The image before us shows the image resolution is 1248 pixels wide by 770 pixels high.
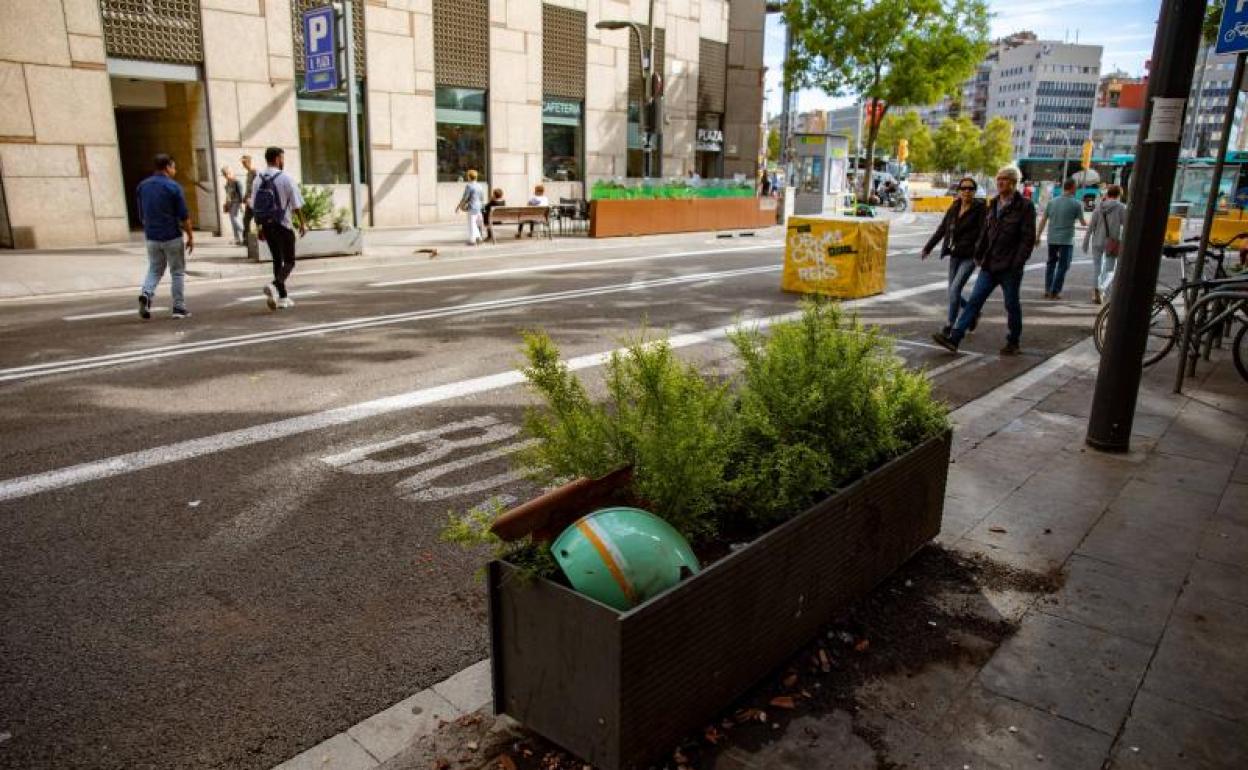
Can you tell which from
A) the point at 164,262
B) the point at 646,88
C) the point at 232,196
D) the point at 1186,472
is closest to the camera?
the point at 1186,472

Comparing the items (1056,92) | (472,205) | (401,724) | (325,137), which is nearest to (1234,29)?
(401,724)

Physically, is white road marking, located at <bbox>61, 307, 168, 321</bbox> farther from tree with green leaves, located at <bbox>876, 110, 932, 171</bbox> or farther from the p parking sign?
tree with green leaves, located at <bbox>876, 110, 932, 171</bbox>

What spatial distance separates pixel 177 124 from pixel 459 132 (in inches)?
285

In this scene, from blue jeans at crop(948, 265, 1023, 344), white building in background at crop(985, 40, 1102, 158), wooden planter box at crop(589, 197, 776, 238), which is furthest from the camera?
white building in background at crop(985, 40, 1102, 158)

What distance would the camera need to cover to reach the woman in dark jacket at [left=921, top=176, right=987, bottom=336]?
356 inches

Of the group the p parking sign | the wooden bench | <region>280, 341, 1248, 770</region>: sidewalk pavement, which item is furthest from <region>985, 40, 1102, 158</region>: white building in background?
<region>280, 341, 1248, 770</region>: sidewalk pavement

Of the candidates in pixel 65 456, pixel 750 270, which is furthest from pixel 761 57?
pixel 65 456

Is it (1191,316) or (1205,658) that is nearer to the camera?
(1205,658)

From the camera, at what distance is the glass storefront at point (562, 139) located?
88.1 feet

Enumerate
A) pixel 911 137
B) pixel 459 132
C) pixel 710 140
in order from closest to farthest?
pixel 459 132
pixel 710 140
pixel 911 137

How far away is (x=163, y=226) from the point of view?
33.2 feet

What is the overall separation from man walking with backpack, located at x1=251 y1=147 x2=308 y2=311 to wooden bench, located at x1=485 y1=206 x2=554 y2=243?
29.4ft

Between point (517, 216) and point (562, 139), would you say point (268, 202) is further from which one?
point (562, 139)

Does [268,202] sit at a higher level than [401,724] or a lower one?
higher
